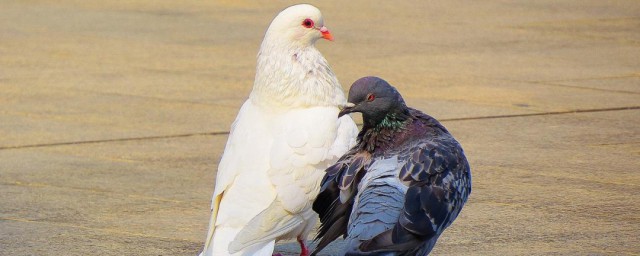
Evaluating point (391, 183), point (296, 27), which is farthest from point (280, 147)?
point (391, 183)

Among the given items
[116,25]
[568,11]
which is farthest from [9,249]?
[568,11]

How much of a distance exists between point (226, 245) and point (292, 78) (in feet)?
3.46

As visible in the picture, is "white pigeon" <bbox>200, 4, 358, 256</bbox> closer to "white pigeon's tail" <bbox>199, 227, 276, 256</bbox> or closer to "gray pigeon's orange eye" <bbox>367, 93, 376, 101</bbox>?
"white pigeon's tail" <bbox>199, 227, 276, 256</bbox>

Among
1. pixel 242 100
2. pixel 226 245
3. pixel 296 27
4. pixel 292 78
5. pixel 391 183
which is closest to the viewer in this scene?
pixel 391 183

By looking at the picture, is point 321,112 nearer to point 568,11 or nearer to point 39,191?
point 39,191

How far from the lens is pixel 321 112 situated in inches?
265

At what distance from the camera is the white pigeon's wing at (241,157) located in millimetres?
6422

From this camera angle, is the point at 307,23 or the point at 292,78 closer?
the point at 292,78

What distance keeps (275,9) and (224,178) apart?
11407 millimetres

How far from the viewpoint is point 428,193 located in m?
5.64

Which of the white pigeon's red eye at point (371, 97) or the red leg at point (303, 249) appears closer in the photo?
the white pigeon's red eye at point (371, 97)

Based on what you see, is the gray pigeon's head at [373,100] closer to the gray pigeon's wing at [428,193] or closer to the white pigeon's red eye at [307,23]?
the gray pigeon's wing at [428,193]

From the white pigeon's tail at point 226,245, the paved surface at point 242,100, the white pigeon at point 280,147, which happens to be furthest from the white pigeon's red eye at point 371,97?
the paved surface at point 242,100

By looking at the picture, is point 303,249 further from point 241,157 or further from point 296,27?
point 296,27
